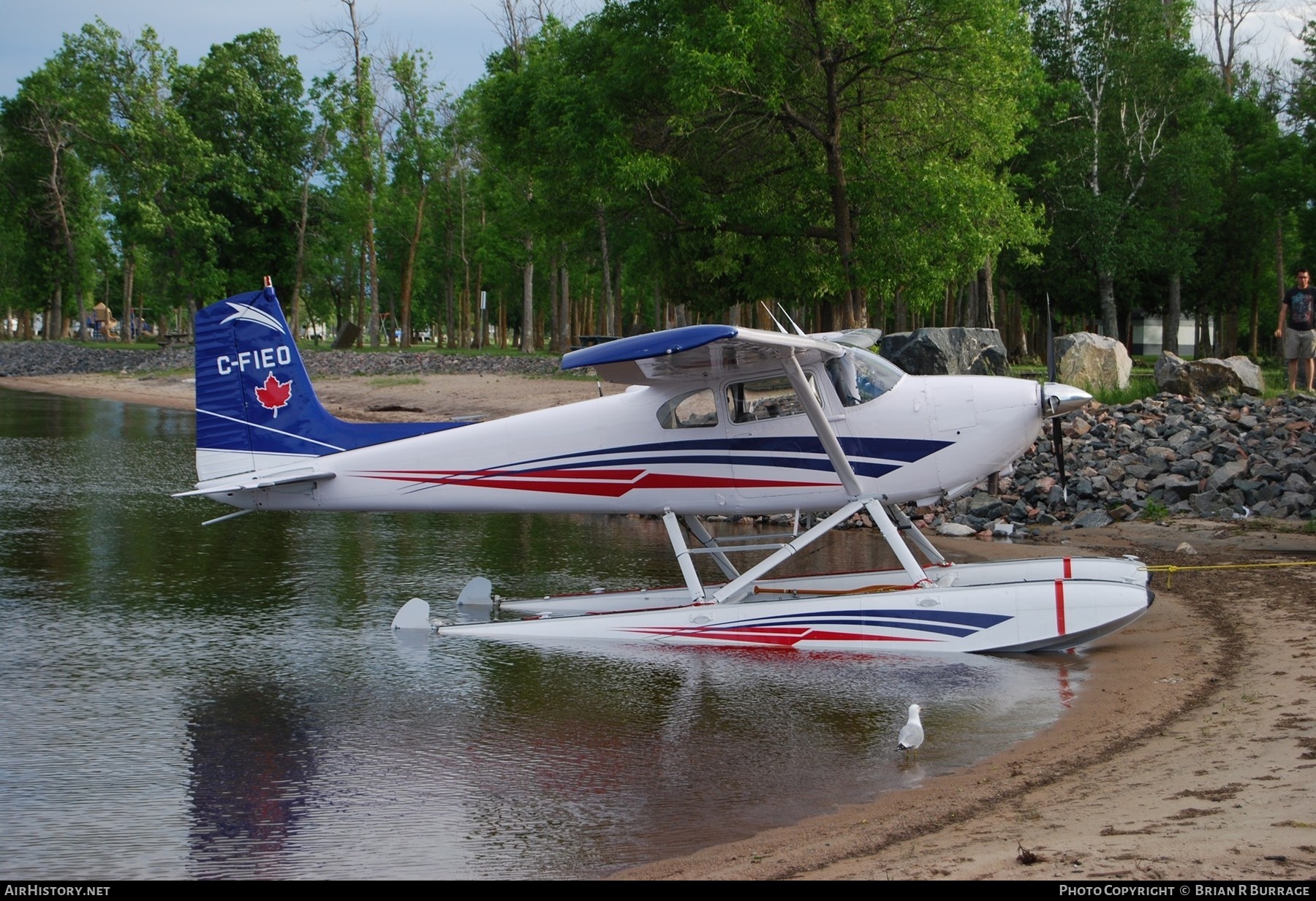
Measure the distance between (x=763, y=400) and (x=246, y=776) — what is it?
18.0 feet

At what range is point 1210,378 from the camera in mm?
21469

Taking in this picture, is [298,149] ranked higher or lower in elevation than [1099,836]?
higher

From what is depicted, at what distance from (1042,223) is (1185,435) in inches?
1054

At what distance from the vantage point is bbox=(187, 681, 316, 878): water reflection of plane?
602 cm

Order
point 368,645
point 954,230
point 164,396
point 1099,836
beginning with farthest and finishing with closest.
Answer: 1. point 164,396
2. point 954,230
3. point 368,645
4. point 1099,836

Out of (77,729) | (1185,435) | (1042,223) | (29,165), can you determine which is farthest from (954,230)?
(29,165)

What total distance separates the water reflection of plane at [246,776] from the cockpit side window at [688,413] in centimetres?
404

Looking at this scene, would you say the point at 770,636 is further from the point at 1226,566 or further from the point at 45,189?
the point at 45,189

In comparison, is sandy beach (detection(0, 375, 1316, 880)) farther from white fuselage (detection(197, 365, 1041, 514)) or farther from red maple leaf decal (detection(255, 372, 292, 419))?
red maple leaf decal (detection(255, 372, 292, 419))

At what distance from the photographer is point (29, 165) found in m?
78.3

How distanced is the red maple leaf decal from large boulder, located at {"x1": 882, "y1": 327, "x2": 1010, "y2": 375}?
46.8 feet

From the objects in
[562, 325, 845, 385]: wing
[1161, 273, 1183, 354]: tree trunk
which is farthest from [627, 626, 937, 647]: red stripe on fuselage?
[1161, 273, 1183, 354]: tree trunk

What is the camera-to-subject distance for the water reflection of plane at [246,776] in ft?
19.7

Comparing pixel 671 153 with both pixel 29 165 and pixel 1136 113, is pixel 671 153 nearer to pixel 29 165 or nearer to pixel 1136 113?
pixel 1136 113
